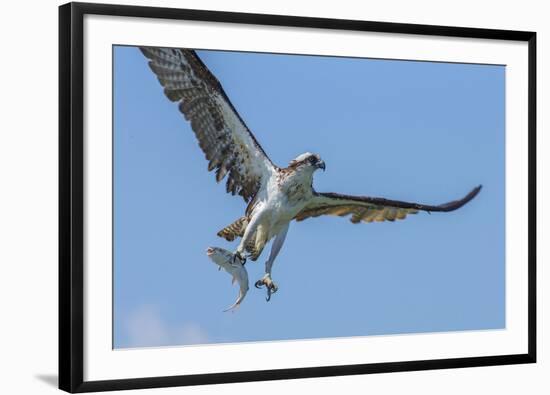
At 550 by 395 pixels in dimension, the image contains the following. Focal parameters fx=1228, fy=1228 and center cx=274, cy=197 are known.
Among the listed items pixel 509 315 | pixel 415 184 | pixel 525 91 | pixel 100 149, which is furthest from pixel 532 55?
pixel 100 149

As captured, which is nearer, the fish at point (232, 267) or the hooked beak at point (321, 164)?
the fish at point (232, 267)

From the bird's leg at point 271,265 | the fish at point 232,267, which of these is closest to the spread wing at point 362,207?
the bird's leg at point 271,265

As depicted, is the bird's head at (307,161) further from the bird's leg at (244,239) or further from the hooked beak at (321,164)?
the bird's leg at (244,239)

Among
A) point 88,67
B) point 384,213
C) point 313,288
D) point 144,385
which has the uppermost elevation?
point 88,67

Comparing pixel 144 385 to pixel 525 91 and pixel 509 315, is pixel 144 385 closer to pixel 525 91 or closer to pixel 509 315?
pixel 509 315

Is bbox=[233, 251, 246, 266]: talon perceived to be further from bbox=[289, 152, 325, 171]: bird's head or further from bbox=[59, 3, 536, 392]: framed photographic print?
bbox=[289, 152, 325, 171]: bird's head

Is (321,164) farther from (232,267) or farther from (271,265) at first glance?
(232,267)

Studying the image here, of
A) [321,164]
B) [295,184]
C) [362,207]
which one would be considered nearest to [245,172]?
[295,184]

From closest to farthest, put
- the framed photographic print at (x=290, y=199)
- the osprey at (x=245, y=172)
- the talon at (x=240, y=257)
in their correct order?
the framed photographic print at (x=290, y=199) < the osprey at (x=245, y=172) < the talon at (x=240, y=257)
